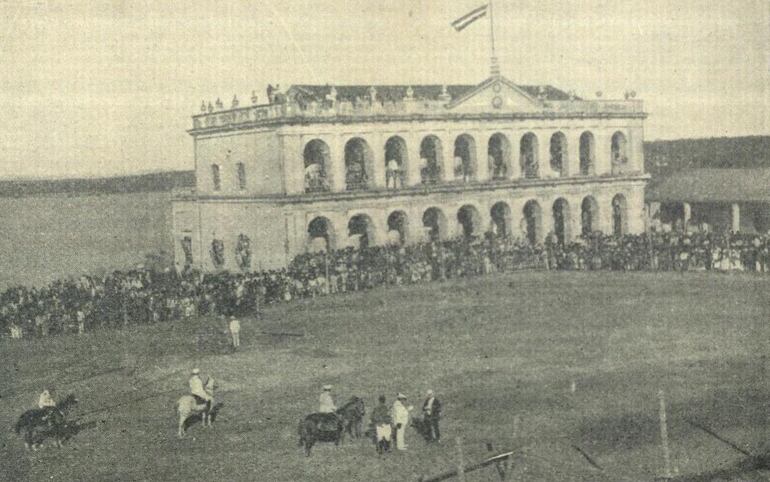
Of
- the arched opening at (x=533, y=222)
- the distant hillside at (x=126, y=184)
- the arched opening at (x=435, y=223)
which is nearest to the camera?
the arched opening at (x=435, y=223)

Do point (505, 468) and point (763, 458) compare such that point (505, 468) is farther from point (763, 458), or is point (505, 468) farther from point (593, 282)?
point (593, 282)

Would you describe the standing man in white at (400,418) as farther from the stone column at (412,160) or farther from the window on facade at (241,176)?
the stone column at (412,160)

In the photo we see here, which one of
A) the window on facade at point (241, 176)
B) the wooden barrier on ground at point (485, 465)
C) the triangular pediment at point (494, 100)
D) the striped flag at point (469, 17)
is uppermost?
Answer: the striped flag at point (469, 17)

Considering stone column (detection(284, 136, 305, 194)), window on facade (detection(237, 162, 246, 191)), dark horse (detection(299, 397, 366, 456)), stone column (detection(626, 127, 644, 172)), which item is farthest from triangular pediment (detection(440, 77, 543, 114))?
dark horse (detection(299, 397, 366, 456))

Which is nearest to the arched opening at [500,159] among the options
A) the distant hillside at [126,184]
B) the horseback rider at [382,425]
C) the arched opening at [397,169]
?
the arched opening at [397,169]

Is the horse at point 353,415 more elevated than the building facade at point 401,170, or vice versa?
the building facade at point 401,170

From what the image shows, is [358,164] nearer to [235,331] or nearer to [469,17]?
[469,17]

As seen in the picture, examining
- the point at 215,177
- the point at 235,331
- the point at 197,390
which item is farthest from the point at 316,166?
the point at 197,390
